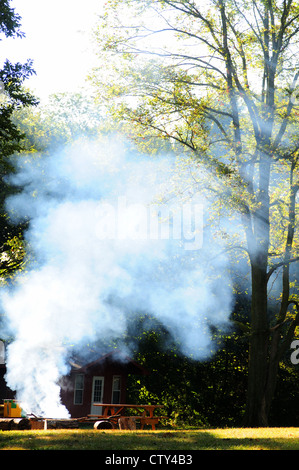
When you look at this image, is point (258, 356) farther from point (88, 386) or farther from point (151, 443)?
point (88, 386)

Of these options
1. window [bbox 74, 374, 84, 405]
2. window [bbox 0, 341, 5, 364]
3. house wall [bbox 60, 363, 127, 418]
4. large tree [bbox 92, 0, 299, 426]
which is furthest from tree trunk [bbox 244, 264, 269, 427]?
window [bbox 0, 341, 5, 364]

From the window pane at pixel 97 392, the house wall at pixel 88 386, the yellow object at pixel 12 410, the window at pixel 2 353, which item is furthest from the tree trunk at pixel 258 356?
the window at pixel 2 353

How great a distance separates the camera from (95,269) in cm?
2717

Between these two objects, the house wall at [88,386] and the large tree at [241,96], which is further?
the house wall at [88,386]

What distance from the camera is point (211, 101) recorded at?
65.8 feet

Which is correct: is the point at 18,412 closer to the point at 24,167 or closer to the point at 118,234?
the point at 118,234

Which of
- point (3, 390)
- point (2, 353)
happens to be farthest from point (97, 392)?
point (2, 353)

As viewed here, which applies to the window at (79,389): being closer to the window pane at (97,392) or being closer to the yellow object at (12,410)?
the window pane at (97,392)

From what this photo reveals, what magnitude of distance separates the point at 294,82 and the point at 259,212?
17.1ft

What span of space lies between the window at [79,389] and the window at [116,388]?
67.6 inches

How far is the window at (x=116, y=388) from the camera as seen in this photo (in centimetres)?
2756

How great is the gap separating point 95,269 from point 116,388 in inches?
250

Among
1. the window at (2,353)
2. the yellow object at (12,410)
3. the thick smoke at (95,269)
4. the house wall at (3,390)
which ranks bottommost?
the yellow object at (12,410)
